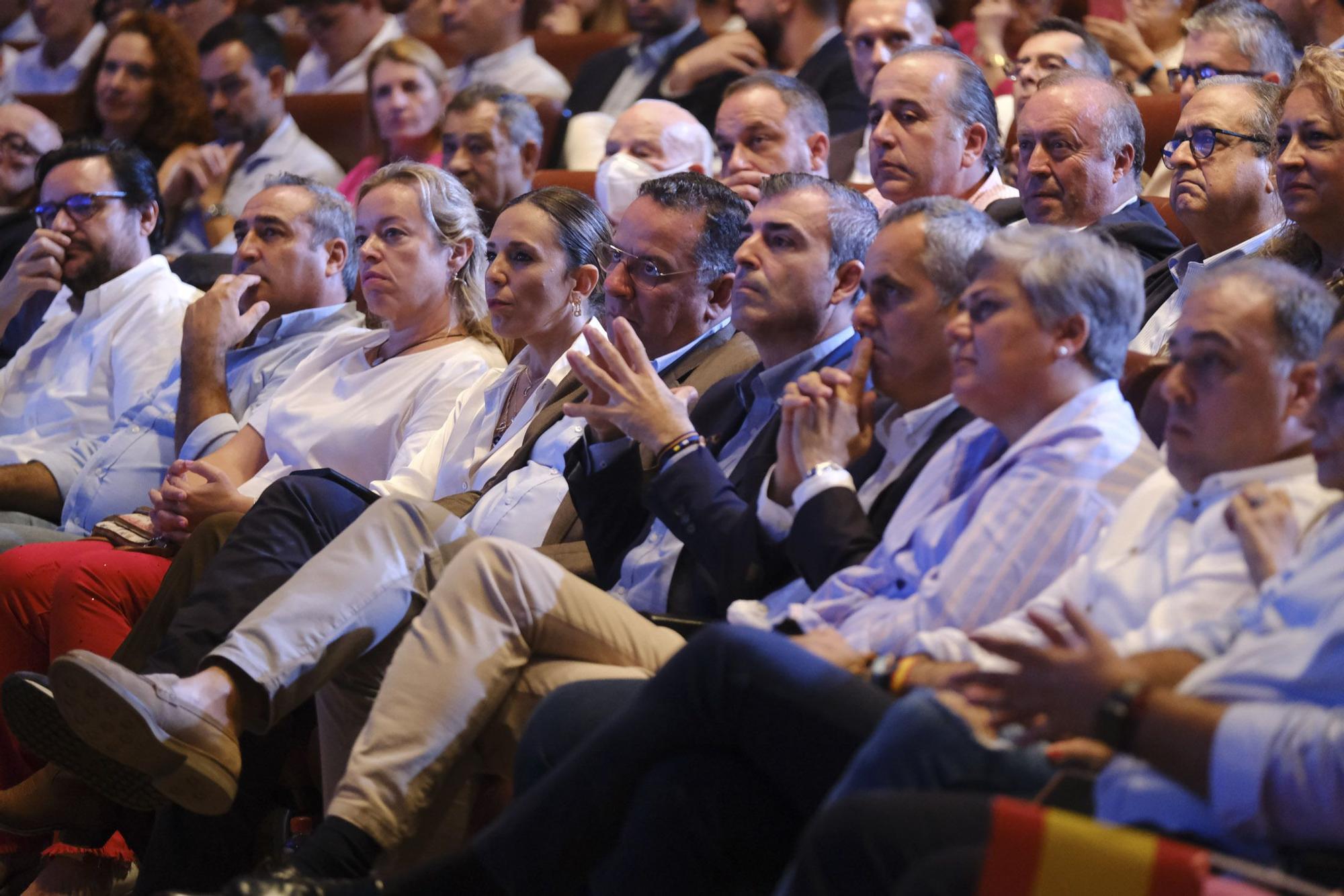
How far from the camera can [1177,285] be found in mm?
2588

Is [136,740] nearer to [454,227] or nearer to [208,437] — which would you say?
[208,437]

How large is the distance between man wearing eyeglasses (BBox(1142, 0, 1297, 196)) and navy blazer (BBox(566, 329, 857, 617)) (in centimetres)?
122

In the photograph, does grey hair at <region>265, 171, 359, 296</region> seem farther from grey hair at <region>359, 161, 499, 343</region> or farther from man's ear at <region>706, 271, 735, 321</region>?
man's ear at <region>706, 271, 735, 321</region>

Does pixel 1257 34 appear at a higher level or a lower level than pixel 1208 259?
higher

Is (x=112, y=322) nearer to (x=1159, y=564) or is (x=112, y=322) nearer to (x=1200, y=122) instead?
(x=1200, y=122)

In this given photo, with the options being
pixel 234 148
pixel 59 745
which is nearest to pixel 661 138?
pixel 234 148

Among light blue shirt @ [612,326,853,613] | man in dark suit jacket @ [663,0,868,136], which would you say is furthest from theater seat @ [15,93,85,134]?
light blue shirt @ [612,326,853,613]

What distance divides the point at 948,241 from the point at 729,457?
1.66 feet

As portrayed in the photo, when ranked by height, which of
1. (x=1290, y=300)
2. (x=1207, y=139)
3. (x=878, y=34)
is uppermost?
(x=1290, y=300)

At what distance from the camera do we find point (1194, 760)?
128 cm

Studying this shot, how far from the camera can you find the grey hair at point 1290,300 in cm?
153

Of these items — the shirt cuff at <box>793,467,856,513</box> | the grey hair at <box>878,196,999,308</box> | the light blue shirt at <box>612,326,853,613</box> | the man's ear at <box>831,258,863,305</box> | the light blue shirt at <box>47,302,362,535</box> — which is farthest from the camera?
the light blue shirt at <box>47,302,362,535</box>

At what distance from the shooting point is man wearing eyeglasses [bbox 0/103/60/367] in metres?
4.14

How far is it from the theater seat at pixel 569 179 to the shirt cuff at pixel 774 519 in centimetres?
188
